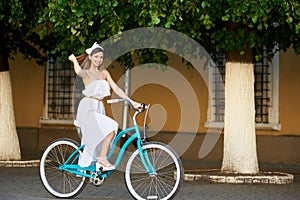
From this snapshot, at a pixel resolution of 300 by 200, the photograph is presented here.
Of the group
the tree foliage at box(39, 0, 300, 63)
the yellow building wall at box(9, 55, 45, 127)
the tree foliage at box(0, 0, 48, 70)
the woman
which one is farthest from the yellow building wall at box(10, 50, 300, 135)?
the woman

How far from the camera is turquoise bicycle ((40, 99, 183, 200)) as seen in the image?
24.7ft

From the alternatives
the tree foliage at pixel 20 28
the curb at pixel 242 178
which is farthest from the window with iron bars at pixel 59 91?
the curb at pixel 242 178

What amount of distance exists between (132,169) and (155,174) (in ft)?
0.88

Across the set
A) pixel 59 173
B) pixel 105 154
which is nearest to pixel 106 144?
pixel 105 154

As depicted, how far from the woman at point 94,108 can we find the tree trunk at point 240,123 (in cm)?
355

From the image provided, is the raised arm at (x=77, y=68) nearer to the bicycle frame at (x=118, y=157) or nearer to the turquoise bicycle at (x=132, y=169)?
the turquoise bicycle at (x=132, y=169)

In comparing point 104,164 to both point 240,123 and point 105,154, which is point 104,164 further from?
point 240,123

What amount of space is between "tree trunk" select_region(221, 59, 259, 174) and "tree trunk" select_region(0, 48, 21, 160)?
4.24m

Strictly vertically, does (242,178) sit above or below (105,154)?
below

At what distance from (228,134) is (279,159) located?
156 inches

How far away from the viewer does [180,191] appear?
934 cm

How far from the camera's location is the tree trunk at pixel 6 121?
43.5ft

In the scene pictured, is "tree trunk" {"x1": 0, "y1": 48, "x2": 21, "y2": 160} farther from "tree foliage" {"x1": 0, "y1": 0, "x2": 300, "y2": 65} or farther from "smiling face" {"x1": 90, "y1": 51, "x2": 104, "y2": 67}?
"smiling face" {"x1": 90, "y1": 51, "x2": 104, "y2": 67}

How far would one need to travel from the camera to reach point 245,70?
11.3 meters
